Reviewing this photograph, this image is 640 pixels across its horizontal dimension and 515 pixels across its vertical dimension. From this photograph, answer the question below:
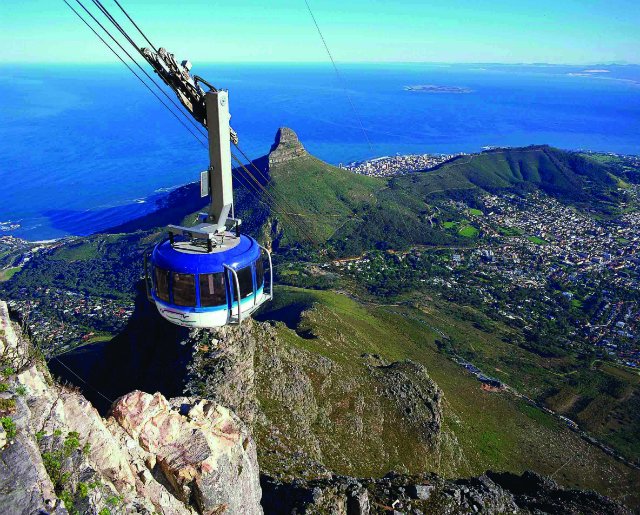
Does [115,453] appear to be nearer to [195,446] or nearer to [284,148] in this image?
[195,446]

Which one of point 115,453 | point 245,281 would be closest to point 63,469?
point 115,453

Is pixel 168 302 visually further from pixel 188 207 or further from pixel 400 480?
pixel 188 207

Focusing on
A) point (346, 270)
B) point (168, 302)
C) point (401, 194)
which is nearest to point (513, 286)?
point (346, 270)

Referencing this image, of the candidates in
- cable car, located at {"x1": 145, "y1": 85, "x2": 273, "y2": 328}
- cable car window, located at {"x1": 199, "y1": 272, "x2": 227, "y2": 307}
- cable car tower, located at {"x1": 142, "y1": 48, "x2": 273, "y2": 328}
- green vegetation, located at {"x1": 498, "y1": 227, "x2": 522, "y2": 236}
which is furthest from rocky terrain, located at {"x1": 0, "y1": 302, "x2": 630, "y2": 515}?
green vegetation, located at {"x1": 498, "y1": 227, "x2": 522, "y2": 236}

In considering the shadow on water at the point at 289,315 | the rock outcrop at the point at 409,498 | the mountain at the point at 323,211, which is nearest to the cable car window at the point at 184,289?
the rock outcrop at the point at 409,498

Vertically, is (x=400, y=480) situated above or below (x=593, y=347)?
above

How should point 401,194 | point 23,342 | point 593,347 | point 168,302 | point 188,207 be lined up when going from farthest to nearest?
point 401,194 < point 188,207 < point 593,347 < point 168,302 < point 23,342
